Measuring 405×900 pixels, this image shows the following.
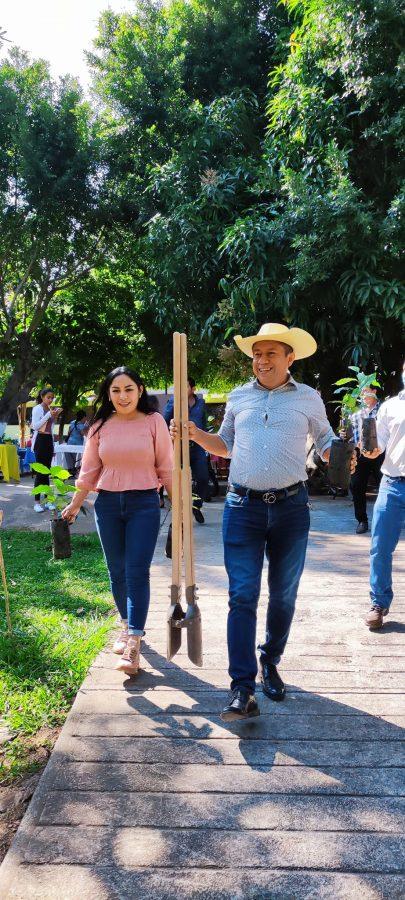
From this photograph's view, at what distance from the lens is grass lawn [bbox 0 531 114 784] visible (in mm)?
3584

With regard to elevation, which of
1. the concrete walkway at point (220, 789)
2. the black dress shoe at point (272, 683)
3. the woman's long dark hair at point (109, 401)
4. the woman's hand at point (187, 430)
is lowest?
the concrete walkway at point (220, 789)

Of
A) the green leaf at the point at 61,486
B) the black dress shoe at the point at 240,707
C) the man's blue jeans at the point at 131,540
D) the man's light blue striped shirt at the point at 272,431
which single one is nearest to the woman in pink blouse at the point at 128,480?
the man's blue jeans at the point at 131,540

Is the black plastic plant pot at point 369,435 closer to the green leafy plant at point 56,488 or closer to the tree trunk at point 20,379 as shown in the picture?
the green leafy plant at point 56,488

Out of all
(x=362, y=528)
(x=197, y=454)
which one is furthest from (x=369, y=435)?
(x=197, y=454)

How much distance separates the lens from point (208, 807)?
9.15 ft

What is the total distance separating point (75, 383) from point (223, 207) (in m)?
15.5

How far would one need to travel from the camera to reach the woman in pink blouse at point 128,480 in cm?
420

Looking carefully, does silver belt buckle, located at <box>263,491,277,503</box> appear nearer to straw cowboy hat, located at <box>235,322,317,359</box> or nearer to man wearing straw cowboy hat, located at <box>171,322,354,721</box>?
man wearing straw cowboy hat, located at <box>171,322,354,721</box>

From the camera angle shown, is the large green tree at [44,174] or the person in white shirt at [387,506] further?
the large green tree at [44,174]

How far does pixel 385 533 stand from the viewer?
4.95m

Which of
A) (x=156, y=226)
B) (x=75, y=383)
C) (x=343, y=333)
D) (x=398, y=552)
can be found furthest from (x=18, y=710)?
(x=75, y=383)

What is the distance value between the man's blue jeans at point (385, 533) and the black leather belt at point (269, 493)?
1.47m

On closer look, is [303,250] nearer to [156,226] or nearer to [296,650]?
[156,226]

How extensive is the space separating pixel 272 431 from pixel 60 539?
4.56 meters
